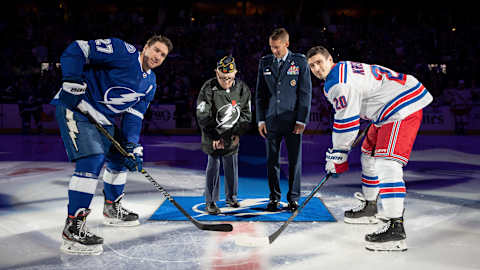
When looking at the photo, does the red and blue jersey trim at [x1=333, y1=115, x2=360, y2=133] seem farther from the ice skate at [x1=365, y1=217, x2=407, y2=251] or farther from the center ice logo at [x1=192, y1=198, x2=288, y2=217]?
the center ice logo at [x1=192, y1=198, x2=288, y2=217]

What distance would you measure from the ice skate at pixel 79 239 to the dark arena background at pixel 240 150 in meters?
0.07

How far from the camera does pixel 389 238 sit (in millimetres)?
3275

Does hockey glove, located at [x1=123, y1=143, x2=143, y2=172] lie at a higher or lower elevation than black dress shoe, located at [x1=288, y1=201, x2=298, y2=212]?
higher

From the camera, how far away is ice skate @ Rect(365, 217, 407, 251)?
3.24 meters

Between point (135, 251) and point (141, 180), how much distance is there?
2.83 meters

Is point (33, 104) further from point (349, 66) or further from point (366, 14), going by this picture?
point (366, 14)

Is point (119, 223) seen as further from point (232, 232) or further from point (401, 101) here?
point (401, 101)

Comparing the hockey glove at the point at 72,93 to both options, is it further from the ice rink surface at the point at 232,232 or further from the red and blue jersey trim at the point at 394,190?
the red and blue jersey trim at the point at 394,190

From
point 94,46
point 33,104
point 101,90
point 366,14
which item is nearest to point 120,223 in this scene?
point 101,90

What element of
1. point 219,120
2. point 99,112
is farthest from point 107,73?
point 219,120

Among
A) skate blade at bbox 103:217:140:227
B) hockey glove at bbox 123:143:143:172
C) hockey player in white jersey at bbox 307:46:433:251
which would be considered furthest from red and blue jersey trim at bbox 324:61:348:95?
skate blade at bbox 103:217:140:227

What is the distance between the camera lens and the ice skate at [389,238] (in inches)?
127

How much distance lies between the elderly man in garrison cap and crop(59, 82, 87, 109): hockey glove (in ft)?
4.15

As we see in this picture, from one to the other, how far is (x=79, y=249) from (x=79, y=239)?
0.09 metres
